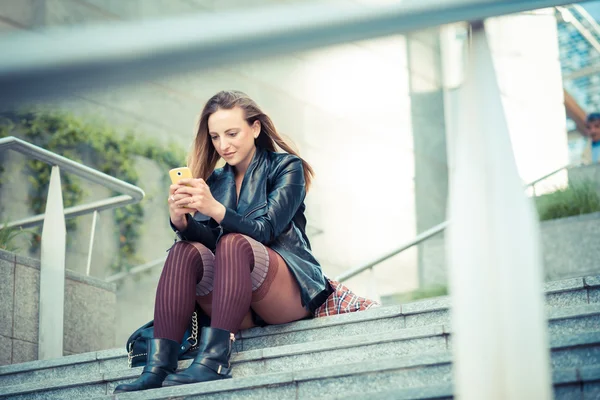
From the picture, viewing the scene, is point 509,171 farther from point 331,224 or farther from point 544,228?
point 331,224

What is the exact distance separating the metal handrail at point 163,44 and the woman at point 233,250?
171 centimetres

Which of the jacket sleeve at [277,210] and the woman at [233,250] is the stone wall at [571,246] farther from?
the jacket sleeve at [277,210]

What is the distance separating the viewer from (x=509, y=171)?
1355 millimetres

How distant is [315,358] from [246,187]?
0.80 metres

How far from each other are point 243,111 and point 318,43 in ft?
7.18

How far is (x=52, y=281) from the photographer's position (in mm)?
3705

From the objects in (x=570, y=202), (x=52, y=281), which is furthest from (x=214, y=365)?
(x=570, y=202)

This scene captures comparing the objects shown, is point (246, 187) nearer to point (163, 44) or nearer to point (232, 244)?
point (232, 244)

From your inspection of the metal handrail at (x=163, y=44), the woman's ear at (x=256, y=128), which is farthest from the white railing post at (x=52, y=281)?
the metal handrail at (x=163, y=44)

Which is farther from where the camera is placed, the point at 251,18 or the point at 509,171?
the point at 509,171

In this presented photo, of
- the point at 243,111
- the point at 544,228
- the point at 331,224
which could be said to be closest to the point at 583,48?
the point at 331,224

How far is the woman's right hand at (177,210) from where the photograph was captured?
2.77m

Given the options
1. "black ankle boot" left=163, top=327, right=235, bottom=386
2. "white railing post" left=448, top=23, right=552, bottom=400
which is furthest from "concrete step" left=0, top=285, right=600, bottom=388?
"white railing post" left=448, top=23, right=552, bottom=400

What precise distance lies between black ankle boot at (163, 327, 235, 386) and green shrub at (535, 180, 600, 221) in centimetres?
431
